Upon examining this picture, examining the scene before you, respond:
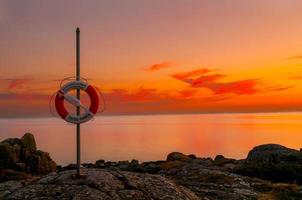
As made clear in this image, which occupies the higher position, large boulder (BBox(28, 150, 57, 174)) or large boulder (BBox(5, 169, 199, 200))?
large boulder (BBox(5, 169, 199, 200))

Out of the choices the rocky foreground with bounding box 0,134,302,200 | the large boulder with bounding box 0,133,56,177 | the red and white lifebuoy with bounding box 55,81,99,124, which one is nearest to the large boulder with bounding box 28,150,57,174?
the large boulder with bounding box 0,133,56,177

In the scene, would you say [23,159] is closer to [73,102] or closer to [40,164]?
[40,164]

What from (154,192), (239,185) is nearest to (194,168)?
(239,185)

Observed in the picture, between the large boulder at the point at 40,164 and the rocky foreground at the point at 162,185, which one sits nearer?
the rocky foreground at the point at 162,185

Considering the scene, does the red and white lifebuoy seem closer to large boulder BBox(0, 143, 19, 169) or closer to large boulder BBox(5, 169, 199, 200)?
large boulder BBox(5, 169, 199, 200)

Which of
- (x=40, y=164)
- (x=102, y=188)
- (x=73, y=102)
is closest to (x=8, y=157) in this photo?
(x=40, y=164)

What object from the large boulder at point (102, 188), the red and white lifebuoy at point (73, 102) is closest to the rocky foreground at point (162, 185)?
the large boulder at point (102, 188)

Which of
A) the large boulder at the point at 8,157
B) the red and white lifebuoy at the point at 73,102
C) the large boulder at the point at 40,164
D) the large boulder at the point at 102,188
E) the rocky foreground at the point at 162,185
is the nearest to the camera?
the large boulder at the point at 102,188

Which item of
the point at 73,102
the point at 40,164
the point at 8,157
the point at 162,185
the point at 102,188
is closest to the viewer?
the point at 102,188

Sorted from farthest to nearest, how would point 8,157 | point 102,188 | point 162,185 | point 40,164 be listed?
point 40,164
point 8,157
point 162,185
point 102,188

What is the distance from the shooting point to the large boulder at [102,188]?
11.2m

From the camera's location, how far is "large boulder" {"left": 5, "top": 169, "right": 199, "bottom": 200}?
11.2 meters

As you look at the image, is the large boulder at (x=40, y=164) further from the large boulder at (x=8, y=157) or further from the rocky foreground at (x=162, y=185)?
the rocky foreground at (x=162, y=185)

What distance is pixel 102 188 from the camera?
455 inches
